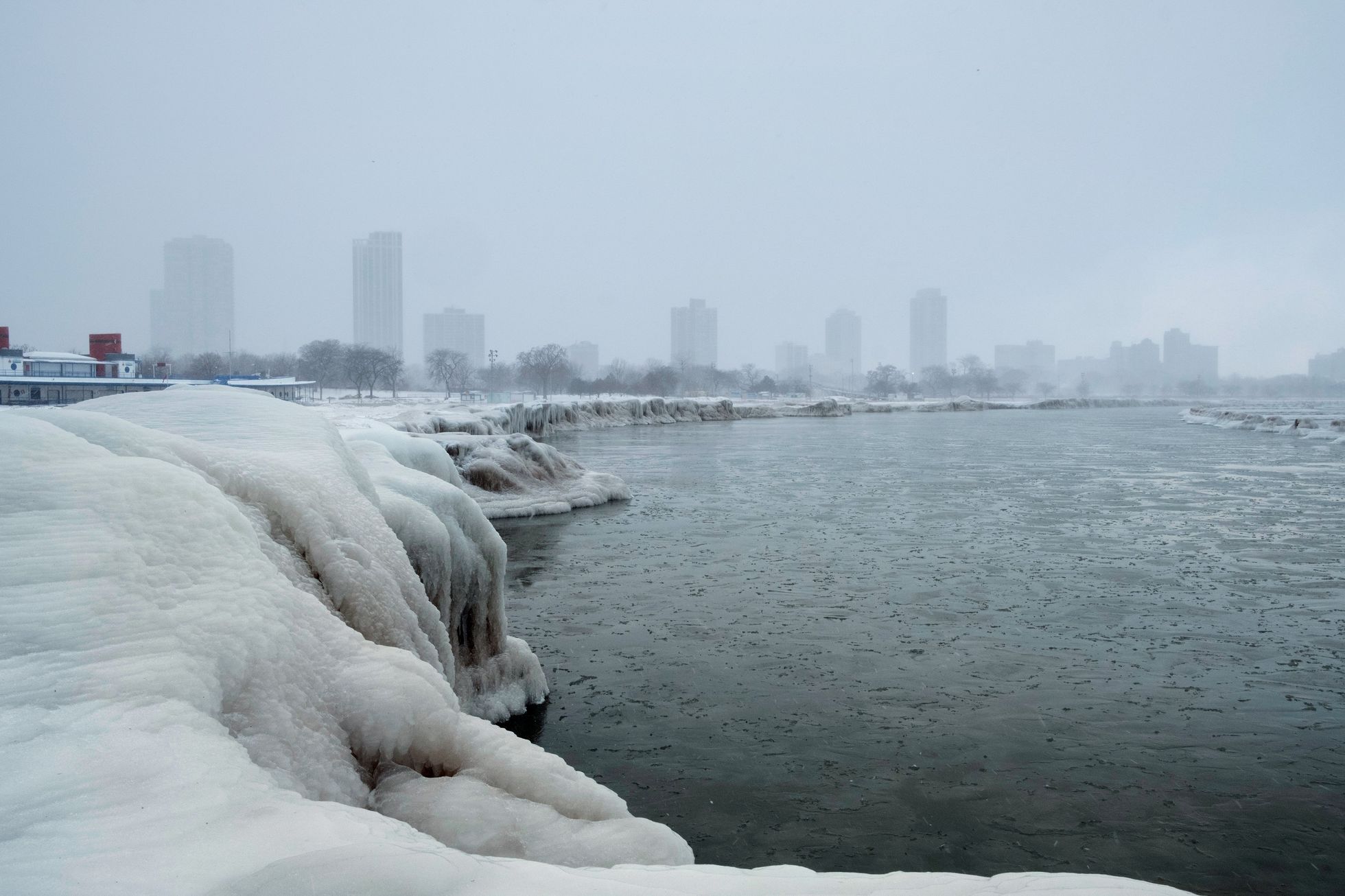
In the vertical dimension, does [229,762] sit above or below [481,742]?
above

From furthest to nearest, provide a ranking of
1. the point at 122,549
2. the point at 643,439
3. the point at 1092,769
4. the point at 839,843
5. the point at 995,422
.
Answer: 1. the point at 995,422
2. the point at 643,439
3. the point at 1092,769
4. the point at 839,843
5. the point at 122,549

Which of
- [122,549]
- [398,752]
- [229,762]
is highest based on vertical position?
[122,549]

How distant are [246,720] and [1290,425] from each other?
228 feet

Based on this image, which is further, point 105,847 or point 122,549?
point 122,549

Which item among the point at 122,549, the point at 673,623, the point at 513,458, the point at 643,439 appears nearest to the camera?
the point at 122,549

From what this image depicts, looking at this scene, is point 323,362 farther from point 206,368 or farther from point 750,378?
point 750,378

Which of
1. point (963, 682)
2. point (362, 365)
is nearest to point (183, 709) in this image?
point (963, 682)

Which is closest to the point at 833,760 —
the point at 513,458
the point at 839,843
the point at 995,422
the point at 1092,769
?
the point at 839,843

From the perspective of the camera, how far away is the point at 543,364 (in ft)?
353

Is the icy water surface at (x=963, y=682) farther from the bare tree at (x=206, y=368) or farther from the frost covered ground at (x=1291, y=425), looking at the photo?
the bare tree at (x=206, y=368)

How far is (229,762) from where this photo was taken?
271 cm

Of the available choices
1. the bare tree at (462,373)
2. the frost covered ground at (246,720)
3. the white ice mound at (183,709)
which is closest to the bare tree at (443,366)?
the bare tree at (462,373)

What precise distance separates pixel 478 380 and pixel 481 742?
14679 centimetres

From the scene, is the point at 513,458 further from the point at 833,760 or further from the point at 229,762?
the point at 229,762
